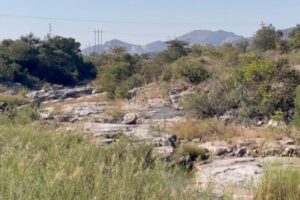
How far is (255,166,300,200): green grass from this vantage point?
662 cm

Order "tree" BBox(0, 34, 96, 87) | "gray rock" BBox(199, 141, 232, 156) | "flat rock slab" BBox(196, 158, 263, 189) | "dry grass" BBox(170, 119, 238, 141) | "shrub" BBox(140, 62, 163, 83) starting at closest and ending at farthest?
"flat rock slab" BBox(196, 158, 263, 189)
"gray rock" BBox(199, 141, 232, 156)
"dry grass" BBox(170, 119, 238, 141)
"shrub" BBox(140, 62, 163, 83)
"tree" BBox(0, 34, 96, 87)

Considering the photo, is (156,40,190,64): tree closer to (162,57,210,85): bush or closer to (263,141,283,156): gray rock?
(162,57,210,85): bush

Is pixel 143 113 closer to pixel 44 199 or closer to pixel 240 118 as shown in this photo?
pixel 240 118

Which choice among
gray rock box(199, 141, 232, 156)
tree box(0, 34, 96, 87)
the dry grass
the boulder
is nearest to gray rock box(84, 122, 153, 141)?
gray rock box(199, 141, 232, 156)

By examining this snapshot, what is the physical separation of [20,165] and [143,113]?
→ 578 inches

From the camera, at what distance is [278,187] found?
22.1 feet

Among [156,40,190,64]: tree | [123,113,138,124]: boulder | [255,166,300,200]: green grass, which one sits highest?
[156,40,190,64]: tree

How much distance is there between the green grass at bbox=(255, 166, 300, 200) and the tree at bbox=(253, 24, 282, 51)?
1282 inches

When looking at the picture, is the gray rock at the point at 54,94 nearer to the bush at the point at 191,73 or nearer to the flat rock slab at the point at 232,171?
the bush at the point at 191,73

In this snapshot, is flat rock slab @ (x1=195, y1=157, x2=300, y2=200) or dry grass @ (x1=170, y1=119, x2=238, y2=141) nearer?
flat rock slab @ (x1=195, y1=157, x2=300, y2=200)

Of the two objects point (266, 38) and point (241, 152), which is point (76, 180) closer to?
point (241, 152)

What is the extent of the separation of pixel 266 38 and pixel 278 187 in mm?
34906

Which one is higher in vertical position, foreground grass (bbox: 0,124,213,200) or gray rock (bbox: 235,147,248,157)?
foreground grass (bbox: 0,124,213,200)

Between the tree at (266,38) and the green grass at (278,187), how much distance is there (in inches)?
1282
